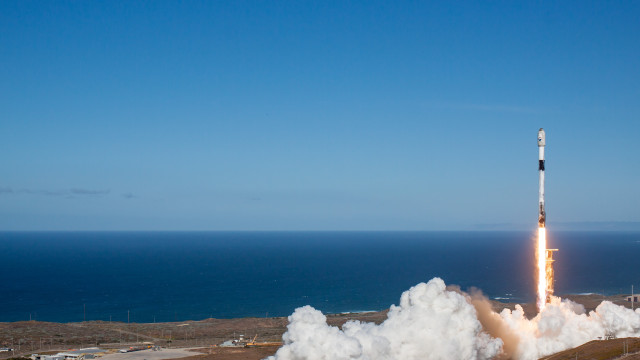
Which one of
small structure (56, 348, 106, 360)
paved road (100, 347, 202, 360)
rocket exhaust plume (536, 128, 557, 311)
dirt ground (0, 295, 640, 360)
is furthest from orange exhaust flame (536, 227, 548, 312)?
small structure (56, 348, 106, 360)

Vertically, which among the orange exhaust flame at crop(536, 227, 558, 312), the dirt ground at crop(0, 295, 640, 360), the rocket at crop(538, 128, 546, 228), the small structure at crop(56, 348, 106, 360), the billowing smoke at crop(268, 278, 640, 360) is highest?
the rocket at crop(538, 128, 546, 228)

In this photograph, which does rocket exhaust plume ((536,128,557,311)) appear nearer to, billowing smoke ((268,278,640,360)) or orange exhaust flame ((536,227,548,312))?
orange exhaust flame ((536,227,548,312))

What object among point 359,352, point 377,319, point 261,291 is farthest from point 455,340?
point 261,291

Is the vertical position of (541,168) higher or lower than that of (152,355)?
higher

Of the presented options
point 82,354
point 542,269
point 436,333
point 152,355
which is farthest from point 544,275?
point 82,354

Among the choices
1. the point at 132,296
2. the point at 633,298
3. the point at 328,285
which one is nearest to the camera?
the point at 633,298

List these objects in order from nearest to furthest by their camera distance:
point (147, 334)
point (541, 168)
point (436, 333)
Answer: point (436, 333) → point (541, 168) → point (147, 334)

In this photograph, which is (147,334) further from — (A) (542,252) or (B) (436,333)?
(A) (542,252)

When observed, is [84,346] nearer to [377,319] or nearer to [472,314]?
[377,319]
